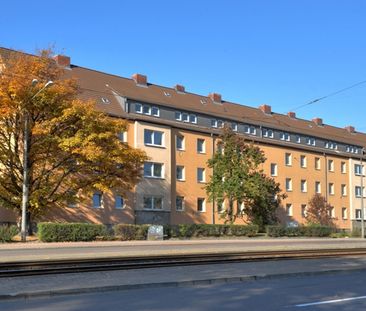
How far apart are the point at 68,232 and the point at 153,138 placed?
56.3ft

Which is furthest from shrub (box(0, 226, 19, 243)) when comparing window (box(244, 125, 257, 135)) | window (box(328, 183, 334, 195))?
window (box(328, 183, 334, 195))

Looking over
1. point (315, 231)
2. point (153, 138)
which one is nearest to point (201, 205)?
point (153, 138)

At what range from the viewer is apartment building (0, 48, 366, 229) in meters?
46.0

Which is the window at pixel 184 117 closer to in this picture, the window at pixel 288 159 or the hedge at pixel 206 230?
the window at pixel 288 159

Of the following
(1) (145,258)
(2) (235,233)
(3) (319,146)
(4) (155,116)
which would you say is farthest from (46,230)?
(3) (319,146)

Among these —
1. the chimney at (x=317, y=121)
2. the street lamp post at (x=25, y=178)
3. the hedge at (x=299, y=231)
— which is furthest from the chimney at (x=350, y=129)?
the street lamp post at (x=25, y=178)

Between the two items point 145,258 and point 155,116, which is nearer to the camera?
point 145,258

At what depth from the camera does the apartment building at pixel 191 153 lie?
4597 cm

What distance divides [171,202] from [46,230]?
1847 centimetres

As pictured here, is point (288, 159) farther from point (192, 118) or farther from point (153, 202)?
point (153, 202)

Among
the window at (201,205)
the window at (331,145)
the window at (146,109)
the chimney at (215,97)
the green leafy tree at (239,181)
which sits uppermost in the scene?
the chimney at (215,97)

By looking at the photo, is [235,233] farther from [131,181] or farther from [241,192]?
[131,181]

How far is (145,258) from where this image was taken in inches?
756

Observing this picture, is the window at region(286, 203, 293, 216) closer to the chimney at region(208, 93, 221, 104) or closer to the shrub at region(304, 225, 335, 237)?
the shrub at region(304, 225, 335, 237)
